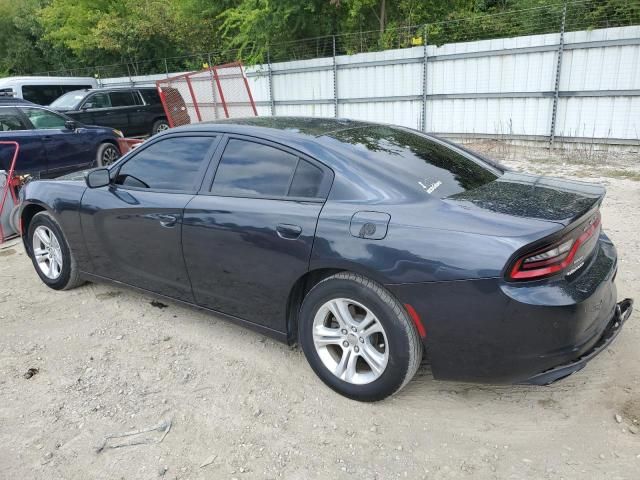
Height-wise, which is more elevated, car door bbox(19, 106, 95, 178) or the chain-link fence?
the chain-link fence

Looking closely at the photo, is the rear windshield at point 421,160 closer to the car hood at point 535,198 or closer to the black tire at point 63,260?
the car hood at point 535,198

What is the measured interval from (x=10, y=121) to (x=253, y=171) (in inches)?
265

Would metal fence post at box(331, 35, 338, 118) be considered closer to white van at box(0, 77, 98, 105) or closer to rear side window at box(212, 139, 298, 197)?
white van at box(0, 77, 98, 105)

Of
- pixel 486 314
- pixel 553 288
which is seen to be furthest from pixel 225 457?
pixel 553 288

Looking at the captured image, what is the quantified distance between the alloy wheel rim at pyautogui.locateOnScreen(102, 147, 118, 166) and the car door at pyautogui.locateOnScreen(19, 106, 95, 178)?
0.79 ft

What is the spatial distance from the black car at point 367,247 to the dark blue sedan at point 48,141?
4803 millimetres

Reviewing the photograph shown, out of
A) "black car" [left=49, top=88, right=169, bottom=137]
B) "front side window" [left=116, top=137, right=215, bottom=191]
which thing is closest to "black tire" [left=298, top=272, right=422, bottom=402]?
"front side window" [left=116, top=137, right=215, bottom=191]

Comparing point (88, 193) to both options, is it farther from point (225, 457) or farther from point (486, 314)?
point (486, 314)

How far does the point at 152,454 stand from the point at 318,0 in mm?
14163

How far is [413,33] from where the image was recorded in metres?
13.1

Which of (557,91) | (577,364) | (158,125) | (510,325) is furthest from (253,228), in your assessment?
(158,125)

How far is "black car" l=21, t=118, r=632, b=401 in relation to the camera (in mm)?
2377

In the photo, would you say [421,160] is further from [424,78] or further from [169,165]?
[424,78]

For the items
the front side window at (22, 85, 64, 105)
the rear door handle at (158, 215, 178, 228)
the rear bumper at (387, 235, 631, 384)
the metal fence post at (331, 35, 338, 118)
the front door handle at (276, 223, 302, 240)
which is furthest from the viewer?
the front side window at (22, 85, 64, 105)
